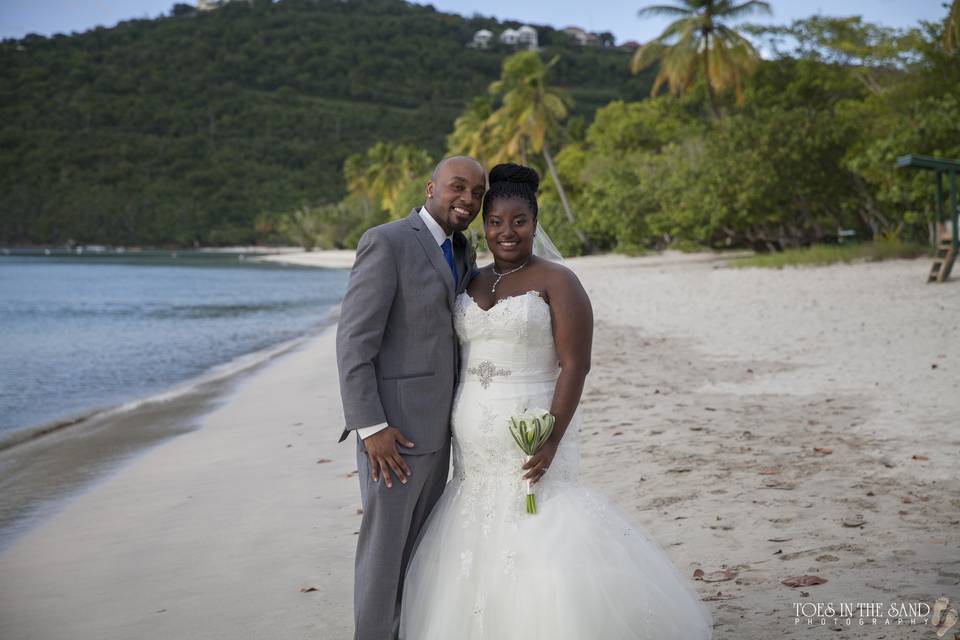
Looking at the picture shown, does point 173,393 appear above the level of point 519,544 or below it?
below

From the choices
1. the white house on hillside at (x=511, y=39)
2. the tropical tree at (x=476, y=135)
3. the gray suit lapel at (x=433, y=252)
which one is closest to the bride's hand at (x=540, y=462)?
the gray suit lapel at (x=433, y=252)

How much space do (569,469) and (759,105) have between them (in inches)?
1711

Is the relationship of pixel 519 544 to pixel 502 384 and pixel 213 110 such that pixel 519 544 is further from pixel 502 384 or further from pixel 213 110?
pixel 213 110

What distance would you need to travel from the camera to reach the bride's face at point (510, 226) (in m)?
3.26

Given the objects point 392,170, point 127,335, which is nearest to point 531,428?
point 127,335

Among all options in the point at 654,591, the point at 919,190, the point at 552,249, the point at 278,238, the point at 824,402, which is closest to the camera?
the point at 654,591

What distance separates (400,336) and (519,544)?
34.7 inches

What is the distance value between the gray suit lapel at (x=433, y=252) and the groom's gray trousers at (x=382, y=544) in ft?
2.17

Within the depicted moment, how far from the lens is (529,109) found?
4716 cm

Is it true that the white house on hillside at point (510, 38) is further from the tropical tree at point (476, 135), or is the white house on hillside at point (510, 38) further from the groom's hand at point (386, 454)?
the groom's hand at point (386, 454)

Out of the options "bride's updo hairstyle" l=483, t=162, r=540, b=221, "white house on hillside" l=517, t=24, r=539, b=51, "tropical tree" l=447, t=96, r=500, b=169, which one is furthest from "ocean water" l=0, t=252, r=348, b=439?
"white house on hillside" l=517, t=24, r=539, b=51

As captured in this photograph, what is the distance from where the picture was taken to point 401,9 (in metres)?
198

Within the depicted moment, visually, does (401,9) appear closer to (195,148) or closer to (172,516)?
(195,148)

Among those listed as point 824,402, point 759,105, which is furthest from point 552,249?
point 759,105
